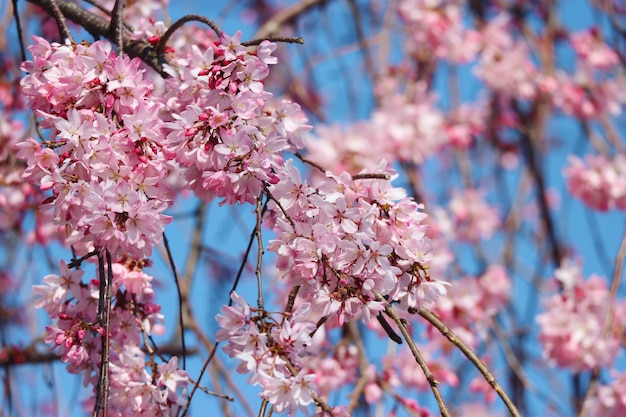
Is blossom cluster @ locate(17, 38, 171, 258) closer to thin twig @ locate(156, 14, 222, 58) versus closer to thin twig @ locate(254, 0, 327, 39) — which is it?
thin twig @ locate(156, 14, 222, 58)

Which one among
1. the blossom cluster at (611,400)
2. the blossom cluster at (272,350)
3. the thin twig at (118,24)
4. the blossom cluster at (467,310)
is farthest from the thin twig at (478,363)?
the blossom cluster at (611,400)

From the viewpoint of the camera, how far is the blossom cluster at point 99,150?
102cm

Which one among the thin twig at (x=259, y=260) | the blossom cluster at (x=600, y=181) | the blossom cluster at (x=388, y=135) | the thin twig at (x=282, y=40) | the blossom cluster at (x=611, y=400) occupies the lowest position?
the thin twig at (x=259, y=260)

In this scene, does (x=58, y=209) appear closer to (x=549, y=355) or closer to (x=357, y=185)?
(x=357, y=185)

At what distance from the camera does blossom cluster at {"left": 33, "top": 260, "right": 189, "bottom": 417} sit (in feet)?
3.74

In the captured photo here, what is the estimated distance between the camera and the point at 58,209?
105 centimetres

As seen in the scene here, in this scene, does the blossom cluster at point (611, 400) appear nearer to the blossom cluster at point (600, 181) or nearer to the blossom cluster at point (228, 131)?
the blossom cluster at point (600, 181)

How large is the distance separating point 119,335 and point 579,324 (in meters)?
1.87

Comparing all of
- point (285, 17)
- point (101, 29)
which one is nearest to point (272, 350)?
point (101, 29)

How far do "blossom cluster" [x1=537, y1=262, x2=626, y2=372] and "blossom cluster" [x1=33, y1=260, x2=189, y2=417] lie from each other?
172 centimetres

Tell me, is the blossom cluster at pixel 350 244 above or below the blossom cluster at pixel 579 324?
below

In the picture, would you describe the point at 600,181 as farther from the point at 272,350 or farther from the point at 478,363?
the point at 272,350

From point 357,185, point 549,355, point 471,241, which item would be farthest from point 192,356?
point 471,241

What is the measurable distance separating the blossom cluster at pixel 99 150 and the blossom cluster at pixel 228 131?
0.16ft
